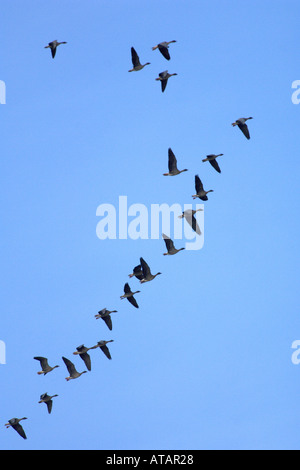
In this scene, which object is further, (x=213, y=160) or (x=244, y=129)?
(x=213, y=160)

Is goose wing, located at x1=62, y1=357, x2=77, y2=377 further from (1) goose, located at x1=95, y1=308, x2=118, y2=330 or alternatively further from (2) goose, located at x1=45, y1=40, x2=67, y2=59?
(2) goose, located at x1=45, y1=40, x2=67, y2=59

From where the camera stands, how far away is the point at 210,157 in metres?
81.1

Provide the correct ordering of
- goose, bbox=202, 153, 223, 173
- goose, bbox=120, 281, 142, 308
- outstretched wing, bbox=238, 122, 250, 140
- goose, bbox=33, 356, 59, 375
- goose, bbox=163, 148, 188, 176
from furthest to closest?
goose, bbox=33, 356, 59, 375, goose, bbox=120, 281, 142, 308, goose, bbox=202, 153, 223, 173, outstretched wing, bbox=238, 122, 250, 140, goose, bbox=163, 148, 188, 176

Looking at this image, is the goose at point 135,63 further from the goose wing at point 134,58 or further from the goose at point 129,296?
the goose at point 129,296

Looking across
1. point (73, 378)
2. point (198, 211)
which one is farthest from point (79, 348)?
point (198, 211)

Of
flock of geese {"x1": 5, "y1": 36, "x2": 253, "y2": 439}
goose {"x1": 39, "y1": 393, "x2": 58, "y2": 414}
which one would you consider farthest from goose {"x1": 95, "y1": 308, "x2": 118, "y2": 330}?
goose {"x1": 39, "y1": 393, "x2": 58, "y2": 414}

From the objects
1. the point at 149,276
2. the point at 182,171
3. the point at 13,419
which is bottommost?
the point at 13,419

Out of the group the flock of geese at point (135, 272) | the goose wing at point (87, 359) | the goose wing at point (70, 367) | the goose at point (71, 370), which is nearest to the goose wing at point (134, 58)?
the flock of geese at point (135, 272)

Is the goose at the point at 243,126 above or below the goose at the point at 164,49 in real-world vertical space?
below

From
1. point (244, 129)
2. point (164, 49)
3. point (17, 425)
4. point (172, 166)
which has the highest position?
point (164, 49)

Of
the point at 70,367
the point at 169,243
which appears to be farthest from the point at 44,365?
the point at 169,243

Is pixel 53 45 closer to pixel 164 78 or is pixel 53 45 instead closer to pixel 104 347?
pixel 164 78
